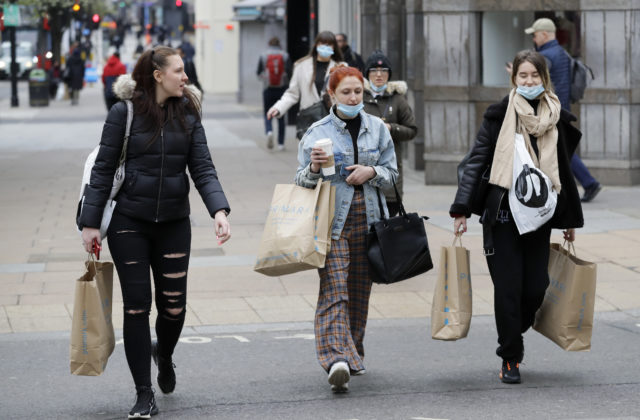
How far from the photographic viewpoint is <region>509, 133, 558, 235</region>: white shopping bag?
5941 mm

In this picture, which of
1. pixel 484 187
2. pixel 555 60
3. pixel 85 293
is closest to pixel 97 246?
pixel 85 293

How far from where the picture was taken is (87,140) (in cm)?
2186

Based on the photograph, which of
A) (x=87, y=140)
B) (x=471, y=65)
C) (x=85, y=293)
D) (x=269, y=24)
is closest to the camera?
(x=85, y=293)

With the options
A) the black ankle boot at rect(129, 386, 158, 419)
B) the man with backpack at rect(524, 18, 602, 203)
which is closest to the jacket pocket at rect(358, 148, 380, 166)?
the black ankle boot at rect(129, 386, 158, 419)

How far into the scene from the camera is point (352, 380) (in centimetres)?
631

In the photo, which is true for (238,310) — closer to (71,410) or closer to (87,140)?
(71,410)

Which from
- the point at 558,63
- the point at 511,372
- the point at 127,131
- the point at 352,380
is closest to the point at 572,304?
the point at 511,372

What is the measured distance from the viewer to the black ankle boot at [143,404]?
5.55 meters

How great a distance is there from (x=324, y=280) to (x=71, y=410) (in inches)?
52.0

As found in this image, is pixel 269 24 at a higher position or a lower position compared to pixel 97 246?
higher

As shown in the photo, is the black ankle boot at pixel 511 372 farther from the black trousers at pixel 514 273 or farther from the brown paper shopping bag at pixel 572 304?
the brown paper shopping bag at pixel 572 304

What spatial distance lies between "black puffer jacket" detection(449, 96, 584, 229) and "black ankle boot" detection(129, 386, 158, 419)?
5.52 ft

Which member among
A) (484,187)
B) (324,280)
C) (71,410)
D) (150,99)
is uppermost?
(150,99)

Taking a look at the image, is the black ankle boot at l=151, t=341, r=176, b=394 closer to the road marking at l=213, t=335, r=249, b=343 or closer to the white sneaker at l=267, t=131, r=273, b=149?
the road marking at l=213, t=335, r=249, b=343
